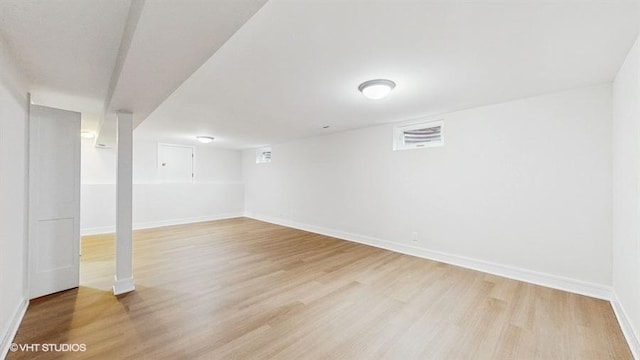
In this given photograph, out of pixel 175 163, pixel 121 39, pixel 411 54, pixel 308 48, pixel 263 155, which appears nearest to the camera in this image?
pixel 121 39

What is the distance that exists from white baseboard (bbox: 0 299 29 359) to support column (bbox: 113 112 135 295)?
667mm

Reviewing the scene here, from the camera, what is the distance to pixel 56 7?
1.36 metres

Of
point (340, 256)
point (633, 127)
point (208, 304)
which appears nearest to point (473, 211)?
point (633, 127)

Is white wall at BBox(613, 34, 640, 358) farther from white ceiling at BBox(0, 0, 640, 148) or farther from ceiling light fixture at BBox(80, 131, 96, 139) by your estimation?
ceiling light fixture at BBox(80, 131, 96, 139)

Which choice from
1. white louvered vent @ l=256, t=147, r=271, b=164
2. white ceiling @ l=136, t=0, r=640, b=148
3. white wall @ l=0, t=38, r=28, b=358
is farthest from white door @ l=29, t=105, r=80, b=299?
white louvered vent @ l=256, t=147, r=271, b=164

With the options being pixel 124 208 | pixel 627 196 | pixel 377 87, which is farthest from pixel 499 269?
pixel 124 208

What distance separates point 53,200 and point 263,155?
5.09 meters

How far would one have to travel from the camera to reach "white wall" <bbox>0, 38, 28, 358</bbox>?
5.66ft

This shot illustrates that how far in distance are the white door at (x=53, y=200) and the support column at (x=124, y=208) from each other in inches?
21.3

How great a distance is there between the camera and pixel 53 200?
103 inches

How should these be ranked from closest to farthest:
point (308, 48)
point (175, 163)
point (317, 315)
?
point (308, 48) → point (317, 315) → point (175, 163)

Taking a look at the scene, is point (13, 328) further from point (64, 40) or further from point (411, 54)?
point (411, 54)

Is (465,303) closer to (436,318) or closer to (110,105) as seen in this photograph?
(436,318)

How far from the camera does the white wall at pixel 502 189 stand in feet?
8.54
